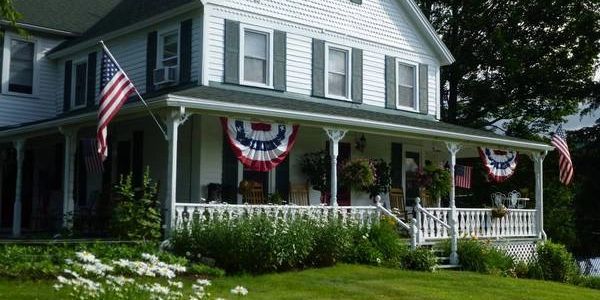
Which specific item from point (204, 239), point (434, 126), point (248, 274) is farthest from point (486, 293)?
point (434, 126)

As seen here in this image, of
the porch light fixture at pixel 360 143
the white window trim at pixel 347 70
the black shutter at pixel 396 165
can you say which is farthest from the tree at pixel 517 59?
the porch light fixture at pixel 360 143

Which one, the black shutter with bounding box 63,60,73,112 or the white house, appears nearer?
the white house

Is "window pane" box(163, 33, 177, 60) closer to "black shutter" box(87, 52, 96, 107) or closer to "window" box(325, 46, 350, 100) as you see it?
"black shutter" box(87, 52, 96, 107)

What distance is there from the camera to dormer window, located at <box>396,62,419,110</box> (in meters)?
21.7

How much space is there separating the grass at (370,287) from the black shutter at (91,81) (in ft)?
34.1

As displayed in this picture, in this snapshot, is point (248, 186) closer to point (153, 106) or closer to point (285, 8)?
point (153, 106)

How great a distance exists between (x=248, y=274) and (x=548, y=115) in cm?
2605

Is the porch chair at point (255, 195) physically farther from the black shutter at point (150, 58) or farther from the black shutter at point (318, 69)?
the black shutter at point (150, 58)

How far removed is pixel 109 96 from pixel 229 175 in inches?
171

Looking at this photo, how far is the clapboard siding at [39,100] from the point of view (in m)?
21.5

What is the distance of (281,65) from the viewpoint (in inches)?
734

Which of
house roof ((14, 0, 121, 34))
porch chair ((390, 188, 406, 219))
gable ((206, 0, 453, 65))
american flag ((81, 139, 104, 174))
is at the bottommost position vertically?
porch chair ((390, 188, 406, 219))

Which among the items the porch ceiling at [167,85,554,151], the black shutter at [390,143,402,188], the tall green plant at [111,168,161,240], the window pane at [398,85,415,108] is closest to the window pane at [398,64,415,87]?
the window pane at [398,85,415,108]

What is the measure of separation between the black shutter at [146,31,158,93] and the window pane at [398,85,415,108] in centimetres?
718
